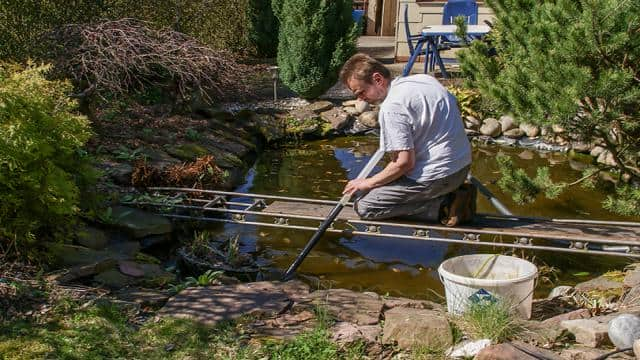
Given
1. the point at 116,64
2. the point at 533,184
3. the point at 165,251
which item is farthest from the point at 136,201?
the point at 533,184

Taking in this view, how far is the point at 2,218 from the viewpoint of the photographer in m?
3.80

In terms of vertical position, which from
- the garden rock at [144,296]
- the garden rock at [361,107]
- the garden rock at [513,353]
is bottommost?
the garden rock at [144,296]

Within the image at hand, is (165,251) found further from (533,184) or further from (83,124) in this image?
(533,184)

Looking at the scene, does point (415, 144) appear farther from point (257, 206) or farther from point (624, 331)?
point (257, 206)

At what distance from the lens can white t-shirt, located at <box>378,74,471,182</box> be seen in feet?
13.1

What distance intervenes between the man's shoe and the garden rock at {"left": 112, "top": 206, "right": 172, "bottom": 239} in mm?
2228

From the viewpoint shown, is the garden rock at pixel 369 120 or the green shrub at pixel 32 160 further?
the garden rock at pixel 369 120

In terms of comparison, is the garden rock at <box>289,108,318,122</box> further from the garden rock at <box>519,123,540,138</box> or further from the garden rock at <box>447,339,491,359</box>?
the garden rock at <box>447,339,491,359</box>

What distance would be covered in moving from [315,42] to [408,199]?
575 centimetres

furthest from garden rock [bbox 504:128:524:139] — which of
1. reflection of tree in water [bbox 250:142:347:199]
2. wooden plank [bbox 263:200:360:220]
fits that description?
wooden plank [bbox 263:200:360:220]

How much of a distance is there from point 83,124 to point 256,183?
3292mm

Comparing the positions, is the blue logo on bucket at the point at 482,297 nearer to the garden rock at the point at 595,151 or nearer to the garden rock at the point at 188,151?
the garden rock at the point at 188,151

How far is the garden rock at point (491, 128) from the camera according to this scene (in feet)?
30.4

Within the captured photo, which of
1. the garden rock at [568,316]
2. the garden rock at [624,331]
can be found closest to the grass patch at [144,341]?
the garden rock at [568,316]
